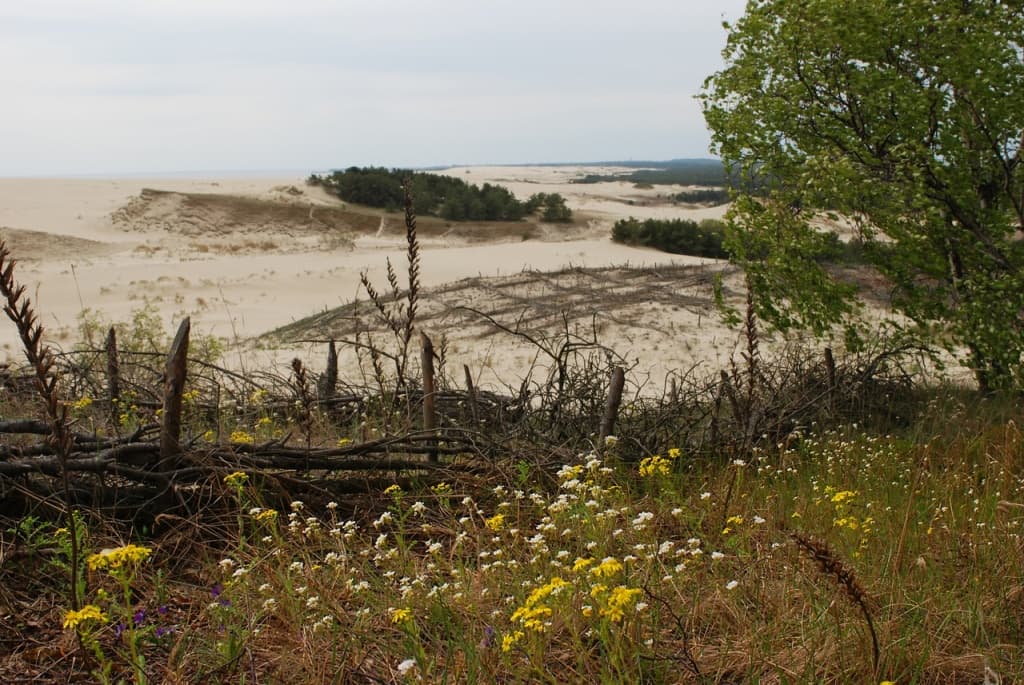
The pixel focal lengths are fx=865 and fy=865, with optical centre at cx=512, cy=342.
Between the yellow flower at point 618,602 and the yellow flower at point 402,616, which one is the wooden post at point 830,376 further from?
the yellow flower at point 402,616

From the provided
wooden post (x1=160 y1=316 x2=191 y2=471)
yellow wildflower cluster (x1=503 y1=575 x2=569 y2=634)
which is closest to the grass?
yellow wildflower cluster (x1=503 y1=575 x2=569 y2=634)

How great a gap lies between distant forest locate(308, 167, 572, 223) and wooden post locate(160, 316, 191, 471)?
32.4 metres

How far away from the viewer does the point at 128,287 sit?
22.5 m

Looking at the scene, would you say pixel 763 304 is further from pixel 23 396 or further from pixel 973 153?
pixel 23 396

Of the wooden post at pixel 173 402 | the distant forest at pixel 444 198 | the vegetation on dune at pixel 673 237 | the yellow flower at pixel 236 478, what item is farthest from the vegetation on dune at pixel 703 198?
the yellow flower at pixel 236 478

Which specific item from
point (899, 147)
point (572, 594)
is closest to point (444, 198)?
point (899, 147)

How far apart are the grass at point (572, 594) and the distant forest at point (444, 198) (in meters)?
32.8

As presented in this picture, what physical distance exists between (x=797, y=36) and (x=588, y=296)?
9321 millimetres

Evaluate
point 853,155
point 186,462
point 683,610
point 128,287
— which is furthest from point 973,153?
point 128,287

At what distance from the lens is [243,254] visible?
30.5 metres

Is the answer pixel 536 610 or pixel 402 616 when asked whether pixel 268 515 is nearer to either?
pixel 402 616

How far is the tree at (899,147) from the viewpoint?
321 inches

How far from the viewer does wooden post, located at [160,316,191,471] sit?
461 cm

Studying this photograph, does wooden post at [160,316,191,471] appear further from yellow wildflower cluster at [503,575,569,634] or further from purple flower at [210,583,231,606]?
yellow wildflower cluster at [503,575,569,634]
